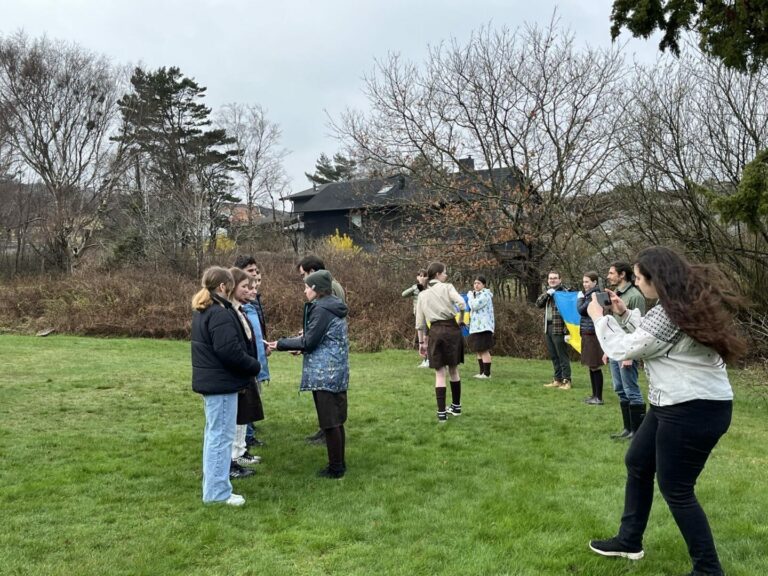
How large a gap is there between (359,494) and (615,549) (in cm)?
200

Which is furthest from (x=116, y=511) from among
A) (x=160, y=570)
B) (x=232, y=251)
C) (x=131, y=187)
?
(x=131, y=187)

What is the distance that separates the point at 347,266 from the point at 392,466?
15.5 meters

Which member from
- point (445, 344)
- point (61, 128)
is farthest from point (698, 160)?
point (61, 128)

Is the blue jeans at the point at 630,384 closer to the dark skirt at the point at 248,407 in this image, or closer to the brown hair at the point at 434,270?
the brown hair at the point at 434,270

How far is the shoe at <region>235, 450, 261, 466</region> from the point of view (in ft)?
18.5

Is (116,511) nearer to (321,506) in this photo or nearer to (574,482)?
(321,506)

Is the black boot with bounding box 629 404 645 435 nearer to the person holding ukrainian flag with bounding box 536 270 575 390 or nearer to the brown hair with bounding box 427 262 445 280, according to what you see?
the brown hair with bounding box 427 262 445 280

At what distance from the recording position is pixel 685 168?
14906 millimetres

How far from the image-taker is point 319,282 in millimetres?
5207

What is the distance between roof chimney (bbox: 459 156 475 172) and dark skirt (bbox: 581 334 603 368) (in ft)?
36.3

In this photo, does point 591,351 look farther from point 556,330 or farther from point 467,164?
point 467,164

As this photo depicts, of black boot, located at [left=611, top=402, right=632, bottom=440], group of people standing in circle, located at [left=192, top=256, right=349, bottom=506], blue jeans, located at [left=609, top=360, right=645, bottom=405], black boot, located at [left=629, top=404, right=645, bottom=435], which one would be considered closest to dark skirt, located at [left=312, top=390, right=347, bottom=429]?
group of people standing in circle, located at [left=192, top=256, right=349, bottom=506]

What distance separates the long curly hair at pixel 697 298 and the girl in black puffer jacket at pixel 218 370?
2.80 metres

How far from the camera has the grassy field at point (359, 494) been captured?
143 inches
